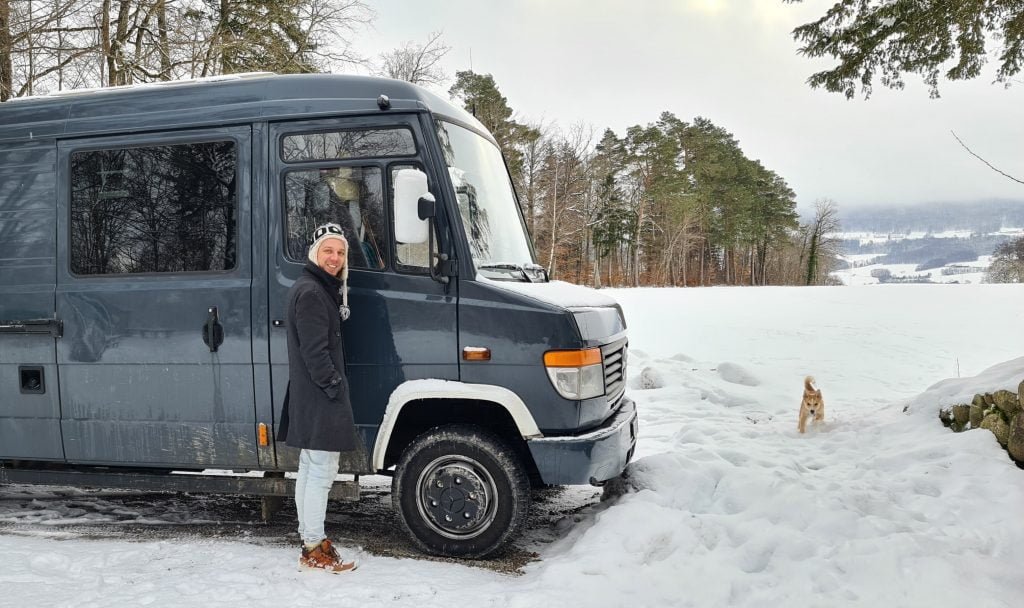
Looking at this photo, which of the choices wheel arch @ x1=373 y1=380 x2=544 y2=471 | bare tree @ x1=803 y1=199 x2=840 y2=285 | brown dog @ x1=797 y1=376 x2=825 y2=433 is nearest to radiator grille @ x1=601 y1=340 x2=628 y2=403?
wheel arch @ x1=373 y1=380 x2=544 y2=471

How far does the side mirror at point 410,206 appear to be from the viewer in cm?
402

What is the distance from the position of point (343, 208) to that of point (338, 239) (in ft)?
1.41

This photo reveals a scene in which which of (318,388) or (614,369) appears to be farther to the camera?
(614,369)

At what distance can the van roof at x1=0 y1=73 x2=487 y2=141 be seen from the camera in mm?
4445

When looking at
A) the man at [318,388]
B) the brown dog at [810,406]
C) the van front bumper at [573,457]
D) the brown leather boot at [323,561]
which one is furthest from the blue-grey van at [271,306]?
the brown dog at [810,406]

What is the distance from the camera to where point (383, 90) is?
14.6ft

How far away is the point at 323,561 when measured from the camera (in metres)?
4.07

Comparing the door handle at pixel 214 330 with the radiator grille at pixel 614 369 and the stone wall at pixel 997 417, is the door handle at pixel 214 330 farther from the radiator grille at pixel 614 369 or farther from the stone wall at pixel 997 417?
the stone wall at pixel 997 417

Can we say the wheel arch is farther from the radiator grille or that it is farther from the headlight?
the radiator grille

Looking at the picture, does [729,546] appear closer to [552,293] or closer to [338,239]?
[552,293]

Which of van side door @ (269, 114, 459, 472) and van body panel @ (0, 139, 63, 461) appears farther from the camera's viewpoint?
van body panel @ (0, 139, 63, 461)

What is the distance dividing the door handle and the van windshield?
1863 millimetres

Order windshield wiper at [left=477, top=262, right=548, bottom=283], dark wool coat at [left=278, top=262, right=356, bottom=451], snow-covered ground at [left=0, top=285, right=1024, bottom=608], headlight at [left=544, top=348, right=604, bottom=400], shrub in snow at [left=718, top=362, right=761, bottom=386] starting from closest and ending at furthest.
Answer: snow-covered ground at [left=0, top=285, right=1024, bottom=608], dark wool coat at [left=278, top=262, right=356, bottom=451], headlight at [left=544, top=348, right=604, bottom=400], windshield wiper at [left=477, top=262, right=548, bottom=283], shrub in snow at [left=718, top=362, right=761, bottom=386]

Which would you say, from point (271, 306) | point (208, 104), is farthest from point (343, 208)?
point (208, 104)
